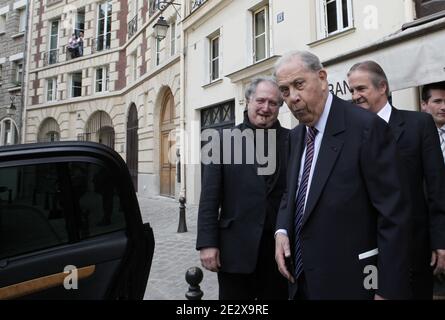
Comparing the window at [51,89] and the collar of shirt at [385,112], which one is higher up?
the window at [51,89]

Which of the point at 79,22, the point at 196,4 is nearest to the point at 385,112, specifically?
the point at 196,4

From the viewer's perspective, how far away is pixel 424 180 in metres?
2.21

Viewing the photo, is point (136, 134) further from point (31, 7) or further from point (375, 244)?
point (375, 244)

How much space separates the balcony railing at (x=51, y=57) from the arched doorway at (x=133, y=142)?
8.12 m

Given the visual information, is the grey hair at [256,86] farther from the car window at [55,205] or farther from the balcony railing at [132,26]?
the balcony railing at [132,26]

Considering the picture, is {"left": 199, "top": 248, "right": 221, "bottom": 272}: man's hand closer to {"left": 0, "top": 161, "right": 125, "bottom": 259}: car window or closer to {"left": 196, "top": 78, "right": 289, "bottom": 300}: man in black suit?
{"left": 196, "top": 78, "right": 289, "bottom": 300}: man in black suit

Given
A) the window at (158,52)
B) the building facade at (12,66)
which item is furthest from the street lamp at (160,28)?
the building facade at (12,66)

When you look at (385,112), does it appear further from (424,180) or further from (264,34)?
(264,34)

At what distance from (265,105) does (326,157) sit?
0.82 meters

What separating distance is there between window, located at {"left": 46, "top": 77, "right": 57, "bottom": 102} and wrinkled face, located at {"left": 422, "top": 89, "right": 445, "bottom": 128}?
23.9 meters

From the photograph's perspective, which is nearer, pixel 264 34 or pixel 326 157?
pixel 326 157

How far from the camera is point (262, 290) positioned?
2.29m

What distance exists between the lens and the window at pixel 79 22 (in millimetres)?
22166
